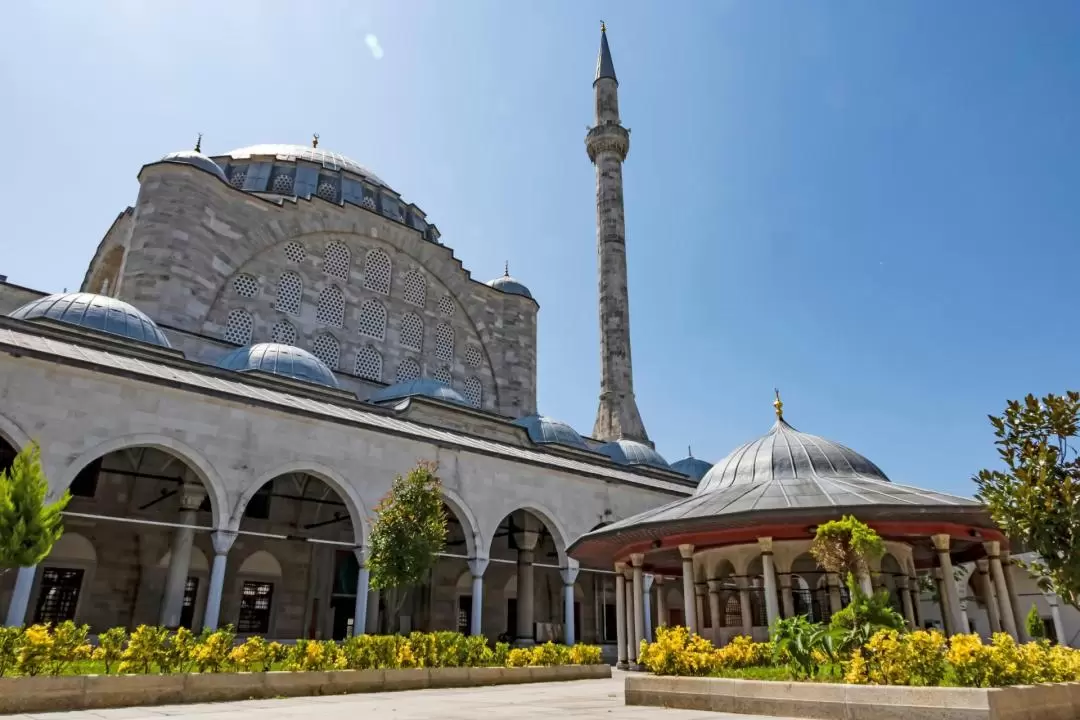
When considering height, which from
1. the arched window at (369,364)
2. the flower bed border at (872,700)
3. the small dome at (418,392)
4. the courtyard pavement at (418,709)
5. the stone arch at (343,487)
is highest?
the arched window at (369,364)

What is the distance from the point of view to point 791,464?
14070 mm

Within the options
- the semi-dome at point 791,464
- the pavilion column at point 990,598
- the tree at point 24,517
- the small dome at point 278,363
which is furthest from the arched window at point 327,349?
the pavilion column at point 990,598

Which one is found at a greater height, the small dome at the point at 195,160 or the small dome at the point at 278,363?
the small dome at the point at 195,160

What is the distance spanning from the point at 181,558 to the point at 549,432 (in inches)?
576

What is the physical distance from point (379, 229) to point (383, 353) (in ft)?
16.8

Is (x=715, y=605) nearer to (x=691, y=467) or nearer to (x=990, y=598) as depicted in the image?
(x=990, y=598)

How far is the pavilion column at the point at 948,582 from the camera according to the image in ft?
36.9

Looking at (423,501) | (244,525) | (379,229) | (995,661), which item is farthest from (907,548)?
(379,229)

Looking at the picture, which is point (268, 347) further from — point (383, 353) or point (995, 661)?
point (995, 661)

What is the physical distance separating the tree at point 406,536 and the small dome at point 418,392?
10437 mm

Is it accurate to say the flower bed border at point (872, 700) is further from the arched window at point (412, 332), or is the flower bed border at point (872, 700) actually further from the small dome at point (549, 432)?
the arched window at point (412, 332)

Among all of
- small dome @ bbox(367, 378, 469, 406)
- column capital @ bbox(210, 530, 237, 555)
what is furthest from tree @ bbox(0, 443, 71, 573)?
small dome @ bbox(367, 378, 469, 406)

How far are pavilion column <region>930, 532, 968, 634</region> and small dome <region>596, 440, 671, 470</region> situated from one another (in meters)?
17.0

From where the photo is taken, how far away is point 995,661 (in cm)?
607
